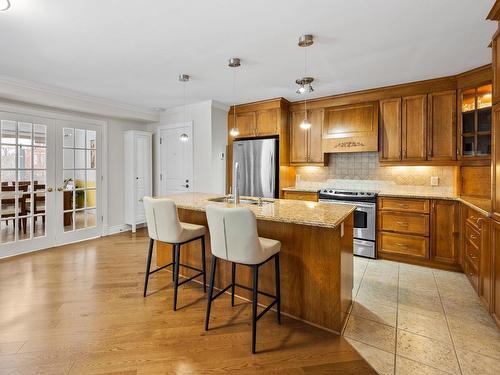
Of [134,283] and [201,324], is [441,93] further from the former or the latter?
[134,283]

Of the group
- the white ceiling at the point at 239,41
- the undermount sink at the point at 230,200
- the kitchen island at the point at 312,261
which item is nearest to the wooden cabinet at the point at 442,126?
the white ceiling at the point at 239,41

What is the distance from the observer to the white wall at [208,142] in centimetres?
462

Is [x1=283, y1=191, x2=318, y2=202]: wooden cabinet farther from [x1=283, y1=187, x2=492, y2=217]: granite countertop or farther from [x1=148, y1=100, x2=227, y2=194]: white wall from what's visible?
[x1=148, y1=100, x2=227, y2=194]: white wall

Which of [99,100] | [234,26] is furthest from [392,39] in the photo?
[99,100]

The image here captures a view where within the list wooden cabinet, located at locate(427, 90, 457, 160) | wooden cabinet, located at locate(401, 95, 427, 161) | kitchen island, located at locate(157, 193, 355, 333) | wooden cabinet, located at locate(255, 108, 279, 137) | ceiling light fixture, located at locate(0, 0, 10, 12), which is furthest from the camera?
wooden cabinet, located at locate(255, 108, 279, 137)

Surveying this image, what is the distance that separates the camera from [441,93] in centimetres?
351

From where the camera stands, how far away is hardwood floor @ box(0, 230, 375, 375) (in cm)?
172

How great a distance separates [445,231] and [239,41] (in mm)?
3309

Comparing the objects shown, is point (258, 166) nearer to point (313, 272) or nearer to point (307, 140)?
point (307, 140)

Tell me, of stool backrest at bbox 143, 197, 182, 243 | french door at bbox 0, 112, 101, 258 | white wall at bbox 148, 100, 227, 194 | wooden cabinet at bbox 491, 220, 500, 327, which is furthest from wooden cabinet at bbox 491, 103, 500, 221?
french door at bbox 0, 112, 101, 258

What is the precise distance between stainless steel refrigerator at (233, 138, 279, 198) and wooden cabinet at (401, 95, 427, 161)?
1869 millimetres

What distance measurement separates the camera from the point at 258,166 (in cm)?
452

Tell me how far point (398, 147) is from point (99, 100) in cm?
Result: 472

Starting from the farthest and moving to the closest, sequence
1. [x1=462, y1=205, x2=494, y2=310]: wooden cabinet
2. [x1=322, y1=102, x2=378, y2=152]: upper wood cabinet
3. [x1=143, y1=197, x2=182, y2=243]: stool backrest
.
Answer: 1. [x1=322, y1=102, x2=378, y2=152]: upper wood cabinet
2. [x1=143, y1=197, x2=182, y2=243]: stool backrest
3. [x1=462, y1=205, x2=494, y2=310]: wooden cabinet
